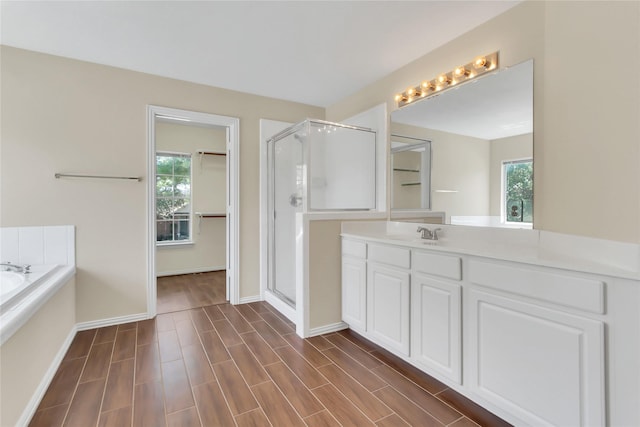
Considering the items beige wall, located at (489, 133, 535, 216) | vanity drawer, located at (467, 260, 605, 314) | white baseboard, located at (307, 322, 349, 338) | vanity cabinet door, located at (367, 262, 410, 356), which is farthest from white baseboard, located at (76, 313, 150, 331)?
beige wall, located at (489, 133, 535, 216)

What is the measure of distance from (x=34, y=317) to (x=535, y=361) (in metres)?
2.70

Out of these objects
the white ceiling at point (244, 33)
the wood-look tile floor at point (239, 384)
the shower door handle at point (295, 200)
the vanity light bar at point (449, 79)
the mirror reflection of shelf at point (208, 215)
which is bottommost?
the wood-look tile floor at point (239, 384)

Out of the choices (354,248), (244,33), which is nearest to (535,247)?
(354,248)

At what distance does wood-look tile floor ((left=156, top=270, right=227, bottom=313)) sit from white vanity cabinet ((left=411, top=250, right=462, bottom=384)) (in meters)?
2.43

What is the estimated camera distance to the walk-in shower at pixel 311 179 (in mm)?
2836

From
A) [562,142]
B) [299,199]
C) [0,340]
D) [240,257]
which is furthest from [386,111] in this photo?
[0,340]

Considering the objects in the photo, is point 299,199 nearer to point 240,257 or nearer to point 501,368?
point 240,257

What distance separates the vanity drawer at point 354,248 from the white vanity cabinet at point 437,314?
0.52 m

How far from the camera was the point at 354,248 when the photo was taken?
249 centimetres

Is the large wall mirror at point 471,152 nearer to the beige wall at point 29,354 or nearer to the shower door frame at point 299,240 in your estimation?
the shower door frame at point 299,240

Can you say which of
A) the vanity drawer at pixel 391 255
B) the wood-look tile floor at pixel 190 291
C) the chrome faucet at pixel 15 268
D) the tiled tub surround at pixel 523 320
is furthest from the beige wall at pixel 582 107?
the chrome faucet at pixel 15 268

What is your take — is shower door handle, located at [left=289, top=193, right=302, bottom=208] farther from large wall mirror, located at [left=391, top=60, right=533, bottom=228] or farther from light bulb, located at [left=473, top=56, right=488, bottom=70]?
light bulb, located at [left=473, top=56, right=488, bottom=70]

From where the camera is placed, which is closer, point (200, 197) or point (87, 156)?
point (87, 156)

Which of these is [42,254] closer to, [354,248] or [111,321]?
[111,321]
